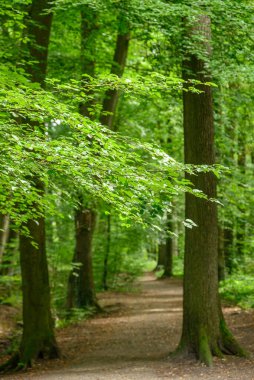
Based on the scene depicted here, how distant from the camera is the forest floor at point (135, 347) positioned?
8.78 meters

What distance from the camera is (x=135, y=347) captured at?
1166cm

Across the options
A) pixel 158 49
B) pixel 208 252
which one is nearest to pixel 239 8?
pixel 158 49

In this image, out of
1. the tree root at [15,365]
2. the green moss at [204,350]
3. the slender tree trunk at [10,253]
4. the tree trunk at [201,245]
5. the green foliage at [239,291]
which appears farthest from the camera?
the green foliage at [239,291]

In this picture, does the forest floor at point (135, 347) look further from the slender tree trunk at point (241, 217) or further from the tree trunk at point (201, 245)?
the slender tree trunk at point (241, 217)

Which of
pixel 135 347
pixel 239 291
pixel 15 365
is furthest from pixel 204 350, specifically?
→ pixel 239 291

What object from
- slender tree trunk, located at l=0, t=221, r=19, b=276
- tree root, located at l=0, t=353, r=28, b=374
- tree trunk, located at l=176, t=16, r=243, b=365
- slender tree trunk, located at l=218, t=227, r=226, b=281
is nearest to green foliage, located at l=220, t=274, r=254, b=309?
slender tree trunk, located at l=218, t=227, r=226, b=281

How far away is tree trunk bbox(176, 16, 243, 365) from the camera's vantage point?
30.7ft

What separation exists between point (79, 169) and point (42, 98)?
1.05 meters

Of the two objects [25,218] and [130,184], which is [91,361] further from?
[130,184]

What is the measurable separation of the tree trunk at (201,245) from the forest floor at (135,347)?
0.44 metres

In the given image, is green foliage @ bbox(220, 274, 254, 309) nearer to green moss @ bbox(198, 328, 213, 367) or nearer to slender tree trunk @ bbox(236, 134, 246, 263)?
slender tree trunk @ bbox(236, 134, 246, 263)

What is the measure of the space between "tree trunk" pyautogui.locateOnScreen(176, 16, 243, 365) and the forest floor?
1.45 feet

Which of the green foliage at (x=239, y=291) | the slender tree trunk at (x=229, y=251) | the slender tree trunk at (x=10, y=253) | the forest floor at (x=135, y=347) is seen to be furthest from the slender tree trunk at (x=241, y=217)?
the slender tree trunk at (x=10, y=253)

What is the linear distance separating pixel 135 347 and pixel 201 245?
363 centimetres
